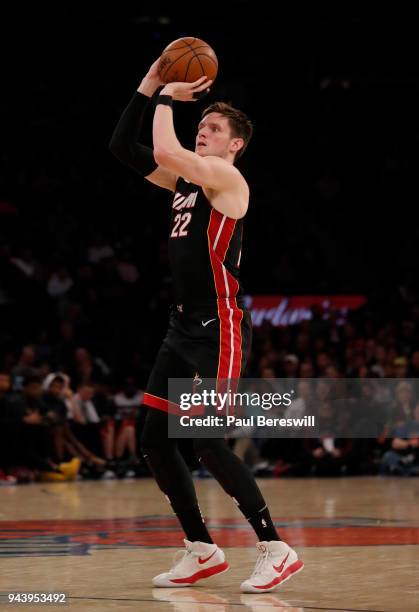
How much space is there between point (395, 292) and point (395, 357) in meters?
4.13

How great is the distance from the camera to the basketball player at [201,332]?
5.27 metres

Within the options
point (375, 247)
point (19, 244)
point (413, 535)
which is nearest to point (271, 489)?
point (413, 535)

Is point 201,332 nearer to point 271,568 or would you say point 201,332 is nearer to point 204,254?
point 204,254

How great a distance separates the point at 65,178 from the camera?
69.7 ft

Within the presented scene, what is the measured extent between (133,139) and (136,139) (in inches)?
0.6

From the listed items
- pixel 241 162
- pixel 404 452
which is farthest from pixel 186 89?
pixel 241 162

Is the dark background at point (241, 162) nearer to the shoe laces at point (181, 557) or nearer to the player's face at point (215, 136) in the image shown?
the player's face at point (215, 136)

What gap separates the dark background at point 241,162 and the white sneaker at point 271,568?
1217 cm

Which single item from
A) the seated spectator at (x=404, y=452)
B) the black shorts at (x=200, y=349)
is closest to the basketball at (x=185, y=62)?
the black shorts at (x=200, y=349)

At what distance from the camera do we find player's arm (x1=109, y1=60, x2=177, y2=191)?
5688 millimetres

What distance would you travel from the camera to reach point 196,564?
537 centimetres

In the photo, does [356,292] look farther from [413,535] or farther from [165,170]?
[165,170]

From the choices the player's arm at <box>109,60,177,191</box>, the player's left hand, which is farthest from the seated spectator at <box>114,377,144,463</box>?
the player's left hand

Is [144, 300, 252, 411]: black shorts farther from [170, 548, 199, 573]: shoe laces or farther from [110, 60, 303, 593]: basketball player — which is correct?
[170, 548, 199, 573]: shoe laces
